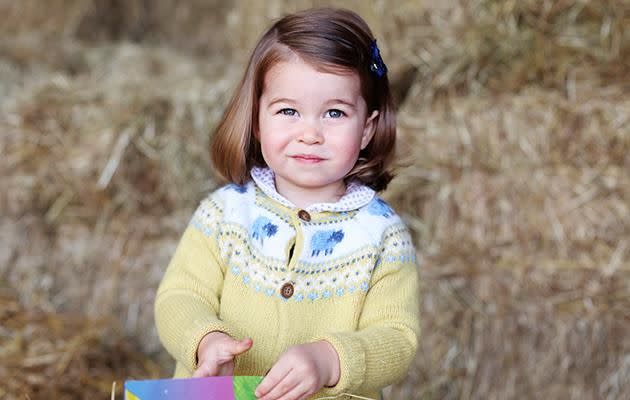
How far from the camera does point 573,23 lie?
274 cm

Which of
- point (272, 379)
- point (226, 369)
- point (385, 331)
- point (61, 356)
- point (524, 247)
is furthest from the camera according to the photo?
point (524, 247)

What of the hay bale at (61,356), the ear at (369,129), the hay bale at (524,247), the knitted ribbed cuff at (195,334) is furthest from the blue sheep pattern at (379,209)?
the hay bale at (61,356)

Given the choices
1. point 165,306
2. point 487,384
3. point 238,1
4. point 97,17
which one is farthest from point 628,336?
point 97,17

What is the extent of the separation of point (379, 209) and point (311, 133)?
227mm

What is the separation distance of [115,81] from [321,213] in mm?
1789

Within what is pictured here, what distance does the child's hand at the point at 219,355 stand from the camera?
52.6 inches

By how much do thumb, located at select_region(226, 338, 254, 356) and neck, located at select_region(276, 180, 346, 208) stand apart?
0.36 m

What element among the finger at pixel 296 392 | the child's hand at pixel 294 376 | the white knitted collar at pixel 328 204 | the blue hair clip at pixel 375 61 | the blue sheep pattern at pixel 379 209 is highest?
the blue hair clip at pixel 375 61

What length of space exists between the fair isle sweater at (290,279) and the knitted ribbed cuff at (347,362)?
104 millimetres

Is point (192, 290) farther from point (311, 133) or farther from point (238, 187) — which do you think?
point (311, 133)

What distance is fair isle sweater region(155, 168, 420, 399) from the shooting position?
5.03ft

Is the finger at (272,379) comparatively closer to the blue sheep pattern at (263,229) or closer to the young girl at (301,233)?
the young girl at (301,233)

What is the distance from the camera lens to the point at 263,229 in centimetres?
158

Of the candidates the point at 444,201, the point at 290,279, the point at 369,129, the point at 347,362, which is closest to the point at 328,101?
the point at 369,129
